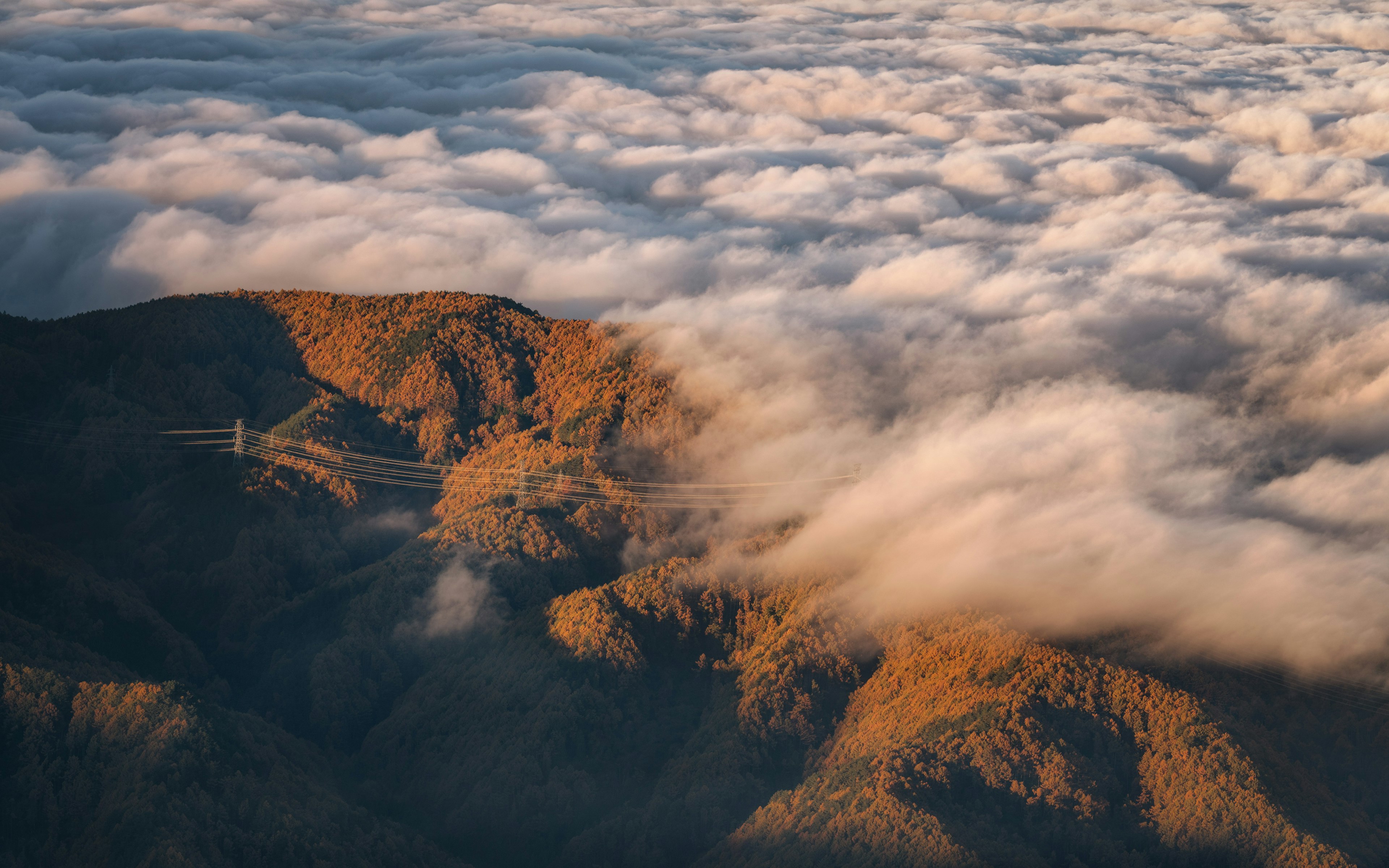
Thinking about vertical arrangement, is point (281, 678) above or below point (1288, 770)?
below

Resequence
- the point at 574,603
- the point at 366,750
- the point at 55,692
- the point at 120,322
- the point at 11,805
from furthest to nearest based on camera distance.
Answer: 1. the point at 120,322
2. the point at 574,603
3. the point at 366,750
4. the point at 55,692
5. the point at 11,805

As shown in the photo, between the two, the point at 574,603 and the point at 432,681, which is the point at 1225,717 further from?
the point at 432,681

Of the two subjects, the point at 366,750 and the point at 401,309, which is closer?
the point at 366,750

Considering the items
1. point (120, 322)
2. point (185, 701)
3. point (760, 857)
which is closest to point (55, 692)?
point (185, 701)

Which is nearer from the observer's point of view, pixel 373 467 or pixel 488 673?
pixel 488 673

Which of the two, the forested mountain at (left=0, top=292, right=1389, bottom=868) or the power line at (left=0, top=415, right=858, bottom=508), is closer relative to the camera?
the forested mountain at (left=0, top=292, right=1389, bottom=868)

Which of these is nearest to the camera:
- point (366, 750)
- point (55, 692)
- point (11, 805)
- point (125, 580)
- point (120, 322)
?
point (11, 805)

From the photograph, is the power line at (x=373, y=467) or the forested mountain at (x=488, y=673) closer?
the forested mountain at (x=488, y=673)
